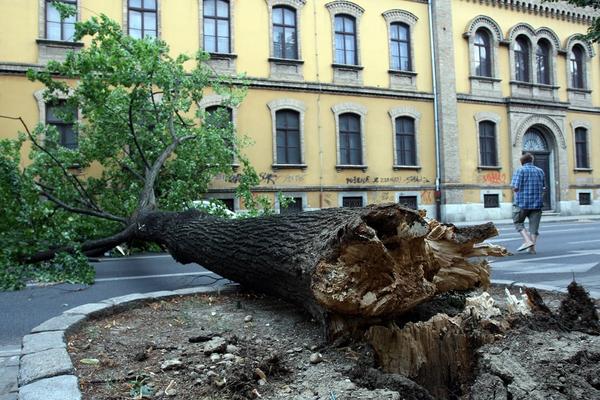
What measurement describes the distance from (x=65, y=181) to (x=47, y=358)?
6394 mm

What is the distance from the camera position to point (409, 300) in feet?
8.93

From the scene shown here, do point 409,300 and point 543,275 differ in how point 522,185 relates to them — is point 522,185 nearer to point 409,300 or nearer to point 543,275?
point 543,275

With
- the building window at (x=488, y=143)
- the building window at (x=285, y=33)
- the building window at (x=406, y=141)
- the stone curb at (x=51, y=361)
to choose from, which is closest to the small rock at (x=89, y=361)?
the stone curb at (x=51, y=361)

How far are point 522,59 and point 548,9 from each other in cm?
299

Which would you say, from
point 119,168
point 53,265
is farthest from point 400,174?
point 53,265

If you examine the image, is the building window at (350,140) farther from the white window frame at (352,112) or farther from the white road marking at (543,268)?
the white road marking at (543,268)

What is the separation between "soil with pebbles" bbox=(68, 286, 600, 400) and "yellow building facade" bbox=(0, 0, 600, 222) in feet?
46.3

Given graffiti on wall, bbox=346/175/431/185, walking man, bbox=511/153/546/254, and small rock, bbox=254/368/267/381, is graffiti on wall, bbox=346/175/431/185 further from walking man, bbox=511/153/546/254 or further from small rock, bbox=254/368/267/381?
small rock, bbox=254/368/267/381

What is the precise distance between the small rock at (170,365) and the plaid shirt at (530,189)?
27.2ft

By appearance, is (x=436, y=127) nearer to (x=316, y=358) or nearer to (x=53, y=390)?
(x=316, y=358)

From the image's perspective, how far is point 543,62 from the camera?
81.5 ft

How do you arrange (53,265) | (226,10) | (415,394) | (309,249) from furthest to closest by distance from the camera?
(226,10), (53,265), (309,249), (415,394)

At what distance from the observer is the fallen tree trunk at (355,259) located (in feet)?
8.50

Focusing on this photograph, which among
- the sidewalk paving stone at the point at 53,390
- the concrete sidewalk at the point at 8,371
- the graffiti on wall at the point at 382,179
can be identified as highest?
the graffiti on wall at the point at 382,179
